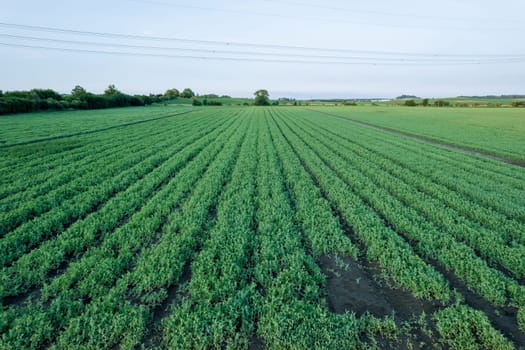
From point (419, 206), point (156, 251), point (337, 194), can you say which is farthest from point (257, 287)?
point (419, 206)

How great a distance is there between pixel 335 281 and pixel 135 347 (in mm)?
2966

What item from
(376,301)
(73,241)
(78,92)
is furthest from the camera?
(78,92)

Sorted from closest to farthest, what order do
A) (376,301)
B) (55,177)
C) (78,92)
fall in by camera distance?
(376,301)
(55,177)
(78,92)

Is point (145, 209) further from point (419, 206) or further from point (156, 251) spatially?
point (419, 206)

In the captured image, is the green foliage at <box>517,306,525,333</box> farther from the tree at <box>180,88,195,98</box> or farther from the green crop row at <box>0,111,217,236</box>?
the tree at <box>180,88,195,98</box>

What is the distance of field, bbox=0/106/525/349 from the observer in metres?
3.09

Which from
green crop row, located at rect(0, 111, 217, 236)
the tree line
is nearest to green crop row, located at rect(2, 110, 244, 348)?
green crop row, located at rect(0, 111, 217, 236)

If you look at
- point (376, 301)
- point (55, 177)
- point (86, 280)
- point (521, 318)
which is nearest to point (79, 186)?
point (55, 177)

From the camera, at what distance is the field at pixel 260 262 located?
122 inches

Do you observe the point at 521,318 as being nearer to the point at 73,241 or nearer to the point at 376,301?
the point at 376,301

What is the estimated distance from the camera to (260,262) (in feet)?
14.9

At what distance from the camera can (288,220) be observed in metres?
6.04

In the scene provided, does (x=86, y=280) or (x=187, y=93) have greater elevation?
(x=187, y=93)

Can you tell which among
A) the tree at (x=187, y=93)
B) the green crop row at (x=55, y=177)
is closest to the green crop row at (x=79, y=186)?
the green crop row at (x=55, y=177)
